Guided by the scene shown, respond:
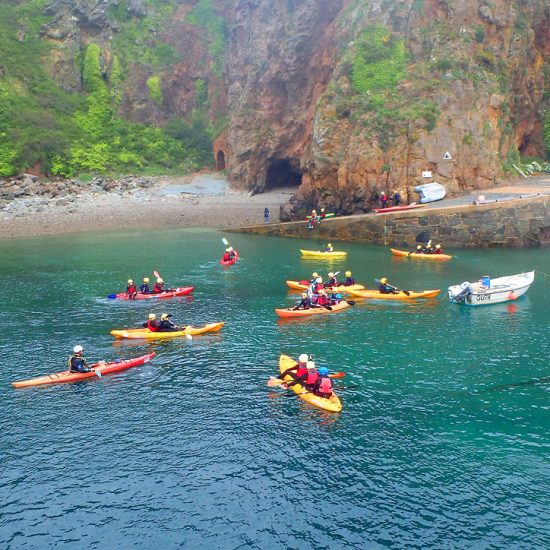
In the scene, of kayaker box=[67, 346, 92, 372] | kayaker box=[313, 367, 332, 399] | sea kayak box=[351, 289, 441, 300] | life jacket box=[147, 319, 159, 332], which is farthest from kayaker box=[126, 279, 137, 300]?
kayaker box=[313, 367, 332, 399]

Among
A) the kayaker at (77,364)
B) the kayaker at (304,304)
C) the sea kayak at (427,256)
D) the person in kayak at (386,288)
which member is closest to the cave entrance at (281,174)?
the sea kayak at (427,256)

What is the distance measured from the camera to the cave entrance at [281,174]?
74688 millimetres

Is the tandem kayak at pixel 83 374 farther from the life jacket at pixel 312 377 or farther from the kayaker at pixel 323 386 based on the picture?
the kayaker at pixel 323 386

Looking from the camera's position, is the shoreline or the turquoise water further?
the shoreline

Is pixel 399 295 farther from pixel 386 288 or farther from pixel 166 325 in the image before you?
pixel 166 325

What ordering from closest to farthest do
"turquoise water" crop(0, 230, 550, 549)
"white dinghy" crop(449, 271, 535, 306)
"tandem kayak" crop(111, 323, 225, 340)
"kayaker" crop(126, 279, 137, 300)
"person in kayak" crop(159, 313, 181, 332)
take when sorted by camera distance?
1. "turquoise water" crop(0, 230, 550, 549)
2. "tandem kayak" crop(111, 323, 225, 340)
3. "person in kayak" crop(159, 313, 181, 332)
4. "white dinghy" crop(449, 271, 535, 306)
5. "kayaker" crop(126, 279, 137, 300)

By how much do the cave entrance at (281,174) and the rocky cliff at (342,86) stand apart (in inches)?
6.6

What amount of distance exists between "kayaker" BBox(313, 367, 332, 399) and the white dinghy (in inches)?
584

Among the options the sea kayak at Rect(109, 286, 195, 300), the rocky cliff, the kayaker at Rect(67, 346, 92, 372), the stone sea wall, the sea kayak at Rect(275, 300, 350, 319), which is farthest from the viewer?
the rocky cliff

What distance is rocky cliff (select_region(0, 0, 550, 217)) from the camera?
5447 cm

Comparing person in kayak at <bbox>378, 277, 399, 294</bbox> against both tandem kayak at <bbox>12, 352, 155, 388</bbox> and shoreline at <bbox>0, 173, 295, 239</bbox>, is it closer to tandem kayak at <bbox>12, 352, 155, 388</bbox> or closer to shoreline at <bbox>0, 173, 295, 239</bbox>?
tandem kayak at <bbox>12, 352, 155, 388</bbox>

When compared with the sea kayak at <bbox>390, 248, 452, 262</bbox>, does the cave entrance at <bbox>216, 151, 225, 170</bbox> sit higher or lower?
higher

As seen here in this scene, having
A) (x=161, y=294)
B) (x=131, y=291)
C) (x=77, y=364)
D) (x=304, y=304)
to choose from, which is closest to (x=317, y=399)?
(x=77, y=364)

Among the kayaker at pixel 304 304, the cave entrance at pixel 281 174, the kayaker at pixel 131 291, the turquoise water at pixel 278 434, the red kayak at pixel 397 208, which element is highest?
the cave entrance at pixel 281 174
